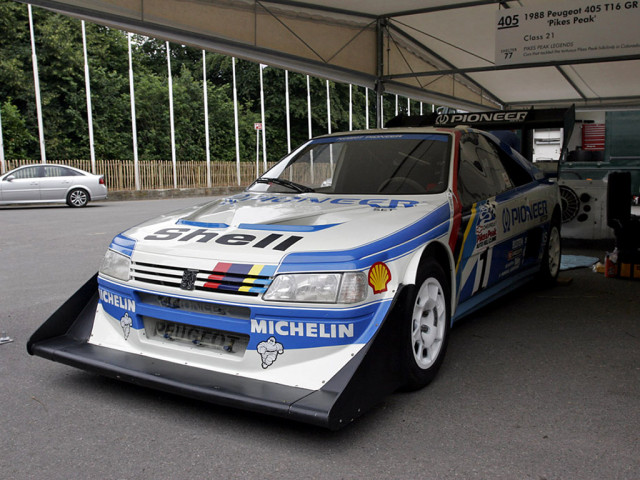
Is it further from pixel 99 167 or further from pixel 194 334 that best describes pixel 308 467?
pixel 99 167

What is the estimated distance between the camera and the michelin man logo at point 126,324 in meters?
3.34

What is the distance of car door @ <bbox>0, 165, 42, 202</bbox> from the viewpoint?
1755 centimetres

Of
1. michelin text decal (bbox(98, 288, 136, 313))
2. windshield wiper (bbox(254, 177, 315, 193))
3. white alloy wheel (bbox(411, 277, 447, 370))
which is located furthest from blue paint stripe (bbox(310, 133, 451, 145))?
michelin text decal (bbox(98, 288, 136, 313))

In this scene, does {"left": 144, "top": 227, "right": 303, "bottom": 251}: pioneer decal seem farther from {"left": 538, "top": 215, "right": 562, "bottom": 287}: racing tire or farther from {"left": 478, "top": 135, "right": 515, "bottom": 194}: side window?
{"left": 538, "top": 215, "right": 562, "bottom": 287}: racing tire

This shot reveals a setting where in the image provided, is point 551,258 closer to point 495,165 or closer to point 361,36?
point 495,165

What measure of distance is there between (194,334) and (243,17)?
6961 mm

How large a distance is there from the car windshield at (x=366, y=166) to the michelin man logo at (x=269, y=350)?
68.4 inches

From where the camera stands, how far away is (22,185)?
698 inches

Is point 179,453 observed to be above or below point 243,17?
below

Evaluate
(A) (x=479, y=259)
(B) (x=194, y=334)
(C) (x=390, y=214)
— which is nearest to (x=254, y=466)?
(B) (x=194, y=334)

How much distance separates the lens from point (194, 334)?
3189mm

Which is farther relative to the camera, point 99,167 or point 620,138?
point 99,167

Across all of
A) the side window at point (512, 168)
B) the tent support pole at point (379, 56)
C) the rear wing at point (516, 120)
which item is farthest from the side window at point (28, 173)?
the side window at point (512, 168)

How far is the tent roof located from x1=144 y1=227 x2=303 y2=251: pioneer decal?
4.84 metres
